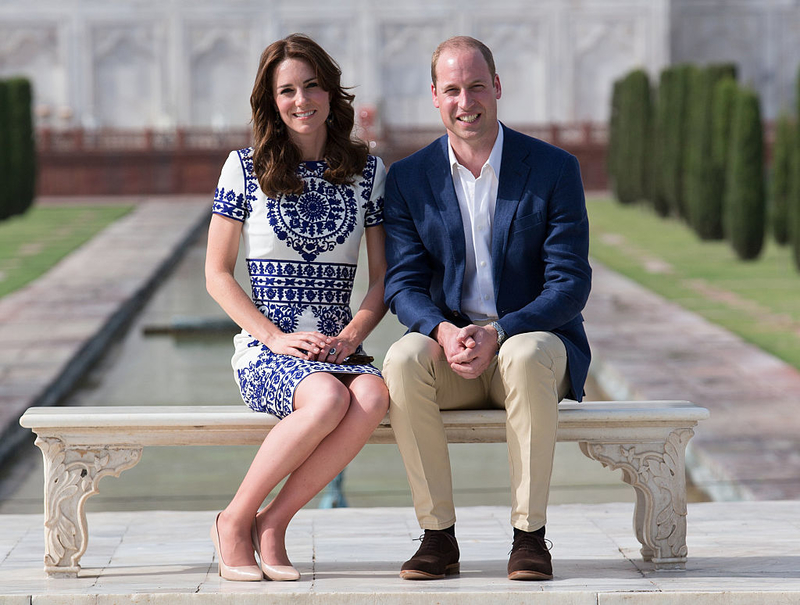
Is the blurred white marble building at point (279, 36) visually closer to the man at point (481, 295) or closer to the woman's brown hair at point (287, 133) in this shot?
the woman's brown hair at point (287, 133)

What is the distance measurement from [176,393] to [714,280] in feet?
20.0

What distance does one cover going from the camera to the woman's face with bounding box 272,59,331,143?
Answer: 3.02m

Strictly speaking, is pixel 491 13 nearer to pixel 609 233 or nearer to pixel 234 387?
pixel 609 233

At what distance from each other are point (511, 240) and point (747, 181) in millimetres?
10957

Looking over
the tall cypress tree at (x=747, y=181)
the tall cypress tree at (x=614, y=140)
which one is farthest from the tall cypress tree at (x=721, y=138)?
the tall cypress tree at (x=614, y=140)

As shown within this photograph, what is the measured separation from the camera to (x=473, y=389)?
2.94 meters

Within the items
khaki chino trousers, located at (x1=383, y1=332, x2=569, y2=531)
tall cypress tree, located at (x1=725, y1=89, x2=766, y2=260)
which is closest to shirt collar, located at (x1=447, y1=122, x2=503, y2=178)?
khaki chino trousers, located at (x1=383, y1=332, x2=569, y2=531)

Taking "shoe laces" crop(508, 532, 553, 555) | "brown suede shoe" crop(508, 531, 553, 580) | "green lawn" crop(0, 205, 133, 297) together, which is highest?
"shoe laces" crop(508, 532, 553, 555)

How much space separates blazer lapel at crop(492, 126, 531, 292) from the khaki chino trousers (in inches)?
8.3

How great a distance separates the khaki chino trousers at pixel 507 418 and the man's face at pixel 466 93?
516 mm

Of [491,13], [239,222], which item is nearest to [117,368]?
[239,222]

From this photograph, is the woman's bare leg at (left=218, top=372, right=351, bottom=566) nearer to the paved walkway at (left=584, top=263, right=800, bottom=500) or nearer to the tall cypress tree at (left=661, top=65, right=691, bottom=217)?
the paved walkway at (left=584, top=263, right=800, bottom=500)

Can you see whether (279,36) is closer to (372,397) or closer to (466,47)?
(466,47)

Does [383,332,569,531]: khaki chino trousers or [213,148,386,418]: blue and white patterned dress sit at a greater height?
[213,148,386,418]: blue and white patterned dress
